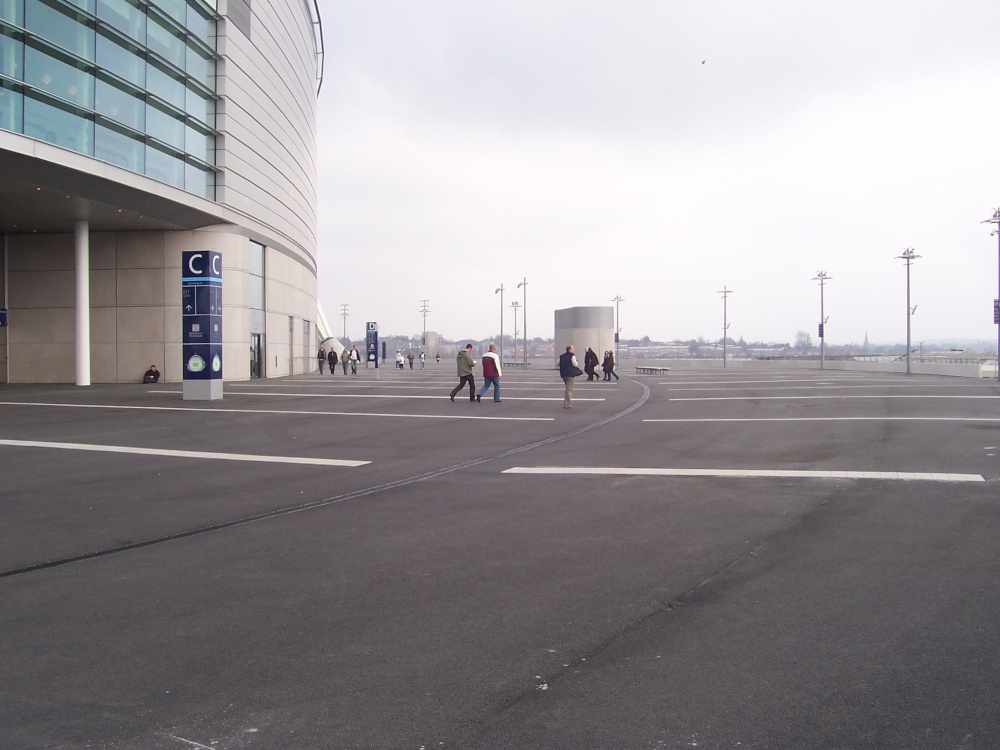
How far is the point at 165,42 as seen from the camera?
27.6 m

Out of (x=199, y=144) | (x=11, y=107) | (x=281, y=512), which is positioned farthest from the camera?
(x=199, y=144)

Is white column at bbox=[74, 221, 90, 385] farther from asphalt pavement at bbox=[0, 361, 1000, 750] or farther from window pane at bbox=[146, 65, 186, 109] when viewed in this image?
asphalt pavement at bbox=[0, 361, 1000, 750]

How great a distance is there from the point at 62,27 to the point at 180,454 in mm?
18128

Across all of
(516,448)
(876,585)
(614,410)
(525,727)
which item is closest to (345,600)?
(525,727)

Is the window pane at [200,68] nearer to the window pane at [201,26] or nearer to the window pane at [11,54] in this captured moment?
the window pane at [201,26]

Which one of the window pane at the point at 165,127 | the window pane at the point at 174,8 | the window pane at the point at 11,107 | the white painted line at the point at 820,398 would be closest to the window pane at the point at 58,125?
the window pane at the point at 11,107

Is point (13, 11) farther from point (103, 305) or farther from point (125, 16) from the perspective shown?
point (103, 305)

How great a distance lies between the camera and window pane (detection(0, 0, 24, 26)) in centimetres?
2064

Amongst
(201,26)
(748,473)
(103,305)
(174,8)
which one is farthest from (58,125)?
(748,473)

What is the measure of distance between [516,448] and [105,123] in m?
19.9

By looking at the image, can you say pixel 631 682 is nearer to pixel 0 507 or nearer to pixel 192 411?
pixel 0 507

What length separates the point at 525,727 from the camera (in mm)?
3229

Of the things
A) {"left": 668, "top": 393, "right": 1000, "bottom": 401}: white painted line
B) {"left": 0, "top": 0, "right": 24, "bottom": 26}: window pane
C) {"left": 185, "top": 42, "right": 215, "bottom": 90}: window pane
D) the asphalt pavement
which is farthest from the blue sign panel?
{"left": 668, "top": 393, "right": 1000, "bottom": 401}: white painted line

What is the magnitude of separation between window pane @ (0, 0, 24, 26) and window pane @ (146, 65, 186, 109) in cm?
532
